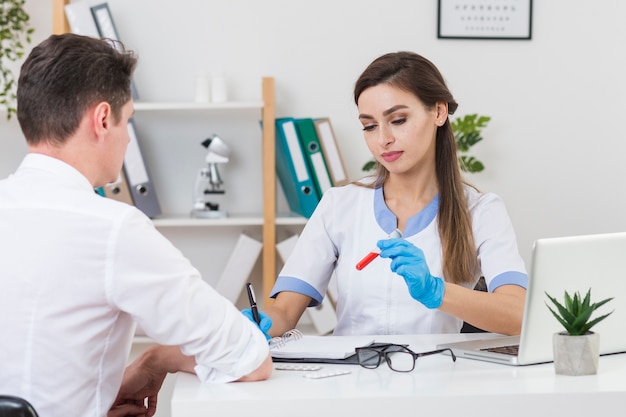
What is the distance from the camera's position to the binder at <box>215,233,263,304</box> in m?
3.15

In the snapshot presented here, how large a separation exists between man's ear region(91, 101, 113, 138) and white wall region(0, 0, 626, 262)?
1.91 meters

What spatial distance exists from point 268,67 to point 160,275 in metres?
2.10

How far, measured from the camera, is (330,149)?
3111 mm

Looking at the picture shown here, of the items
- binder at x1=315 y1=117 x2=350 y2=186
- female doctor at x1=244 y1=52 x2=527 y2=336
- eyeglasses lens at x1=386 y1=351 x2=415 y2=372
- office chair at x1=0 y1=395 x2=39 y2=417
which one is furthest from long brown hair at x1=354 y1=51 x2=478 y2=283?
office chair at x1=0 y1=395 x2=39 y2=417

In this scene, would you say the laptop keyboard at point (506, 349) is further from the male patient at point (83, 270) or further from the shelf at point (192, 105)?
the shelf at point (192, 105)

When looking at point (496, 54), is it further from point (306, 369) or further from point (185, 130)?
point (306, 369)

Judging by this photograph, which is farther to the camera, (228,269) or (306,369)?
(228,269)

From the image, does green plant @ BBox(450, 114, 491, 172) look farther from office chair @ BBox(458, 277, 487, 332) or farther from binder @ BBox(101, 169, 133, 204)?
binder @ BBox(101, 169, 133, 204)

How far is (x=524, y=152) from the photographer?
3371 mm

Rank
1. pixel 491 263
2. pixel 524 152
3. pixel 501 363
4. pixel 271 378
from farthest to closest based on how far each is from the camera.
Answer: pixel 524 152 → pixel 491 263 → pixel 501 363 → pixel 271 378

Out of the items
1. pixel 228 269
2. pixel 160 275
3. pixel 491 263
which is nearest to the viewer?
pixel 160 275

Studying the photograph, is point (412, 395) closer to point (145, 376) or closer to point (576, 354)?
point (576, 354)

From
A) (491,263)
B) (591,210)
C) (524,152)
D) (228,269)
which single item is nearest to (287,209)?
(228,269)

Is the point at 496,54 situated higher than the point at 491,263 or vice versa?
the point at 496,54
